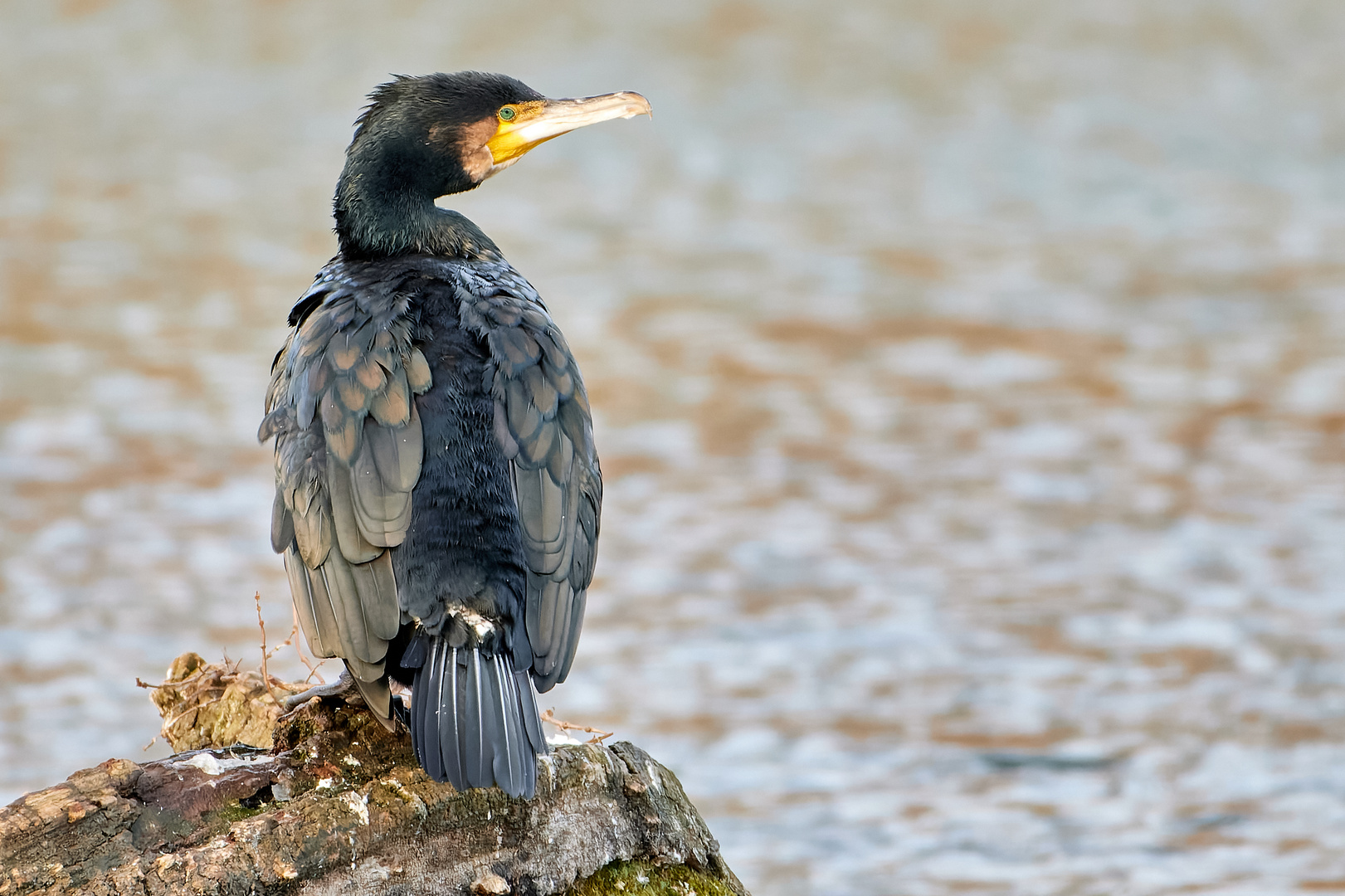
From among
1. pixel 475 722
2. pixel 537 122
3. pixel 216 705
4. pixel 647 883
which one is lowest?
pixel 647 883

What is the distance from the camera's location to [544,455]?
422cm

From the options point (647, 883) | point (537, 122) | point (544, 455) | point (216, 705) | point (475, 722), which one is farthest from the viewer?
point (537, 122)

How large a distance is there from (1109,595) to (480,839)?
565 centimetres

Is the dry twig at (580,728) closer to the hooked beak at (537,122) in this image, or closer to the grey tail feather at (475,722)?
the grey tail feather at (475,722)

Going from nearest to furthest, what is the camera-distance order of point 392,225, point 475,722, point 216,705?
point 475,722, point 216,705, point 392,225

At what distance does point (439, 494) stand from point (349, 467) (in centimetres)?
25

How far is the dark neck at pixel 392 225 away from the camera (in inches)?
196

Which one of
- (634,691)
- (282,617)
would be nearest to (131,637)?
(282,617)

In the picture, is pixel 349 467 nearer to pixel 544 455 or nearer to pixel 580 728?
pixel 544 455

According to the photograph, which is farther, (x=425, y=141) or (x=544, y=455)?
(x=425, y=141)

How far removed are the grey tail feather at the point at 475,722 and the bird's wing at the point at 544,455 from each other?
0.21 meters

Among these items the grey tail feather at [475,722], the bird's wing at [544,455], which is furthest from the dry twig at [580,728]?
the grey tail feather at [475,722]

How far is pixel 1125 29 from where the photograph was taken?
66.1 ft

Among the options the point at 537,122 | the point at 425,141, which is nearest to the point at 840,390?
the point at 537,122
